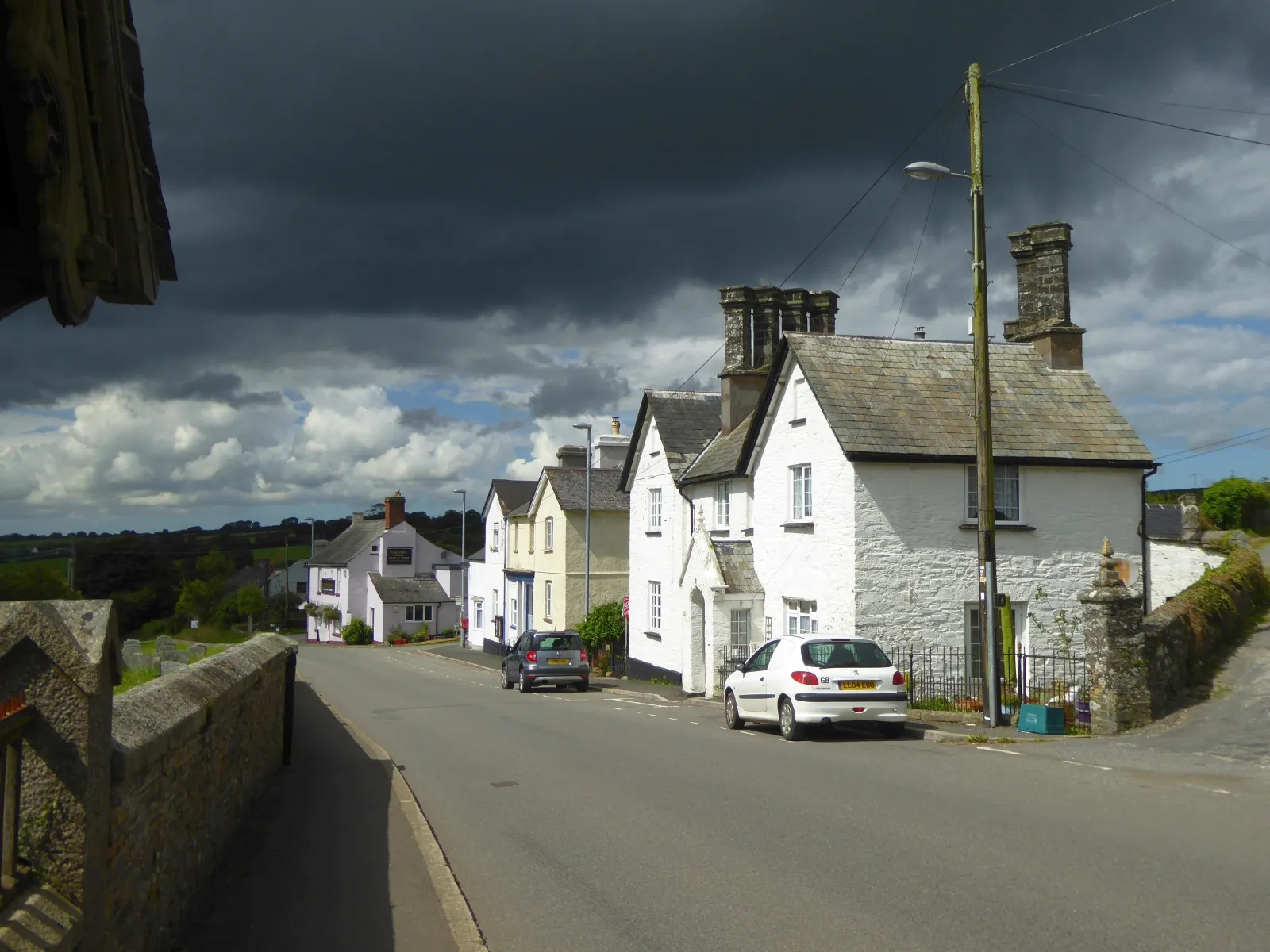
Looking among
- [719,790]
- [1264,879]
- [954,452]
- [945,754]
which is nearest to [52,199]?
[1264,879]

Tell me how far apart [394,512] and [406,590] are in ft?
24.7

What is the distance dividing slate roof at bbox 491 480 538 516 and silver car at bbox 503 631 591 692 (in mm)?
22470

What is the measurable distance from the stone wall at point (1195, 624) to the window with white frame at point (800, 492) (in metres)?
7.75

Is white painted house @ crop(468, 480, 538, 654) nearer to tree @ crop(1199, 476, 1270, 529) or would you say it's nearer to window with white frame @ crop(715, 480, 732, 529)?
window with white frame @ crop(715, 480, 732, 529)

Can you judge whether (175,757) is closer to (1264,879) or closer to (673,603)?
(1264,879)

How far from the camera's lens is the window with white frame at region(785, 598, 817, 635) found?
25.1 meters

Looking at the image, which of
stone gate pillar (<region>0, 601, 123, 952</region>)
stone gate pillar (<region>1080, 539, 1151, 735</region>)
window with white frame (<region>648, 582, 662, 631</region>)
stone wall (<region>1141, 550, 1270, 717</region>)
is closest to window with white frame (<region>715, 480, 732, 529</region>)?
window with white frame (<region>648, 582, 662, 631</region>)

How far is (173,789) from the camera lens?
5.95 metres

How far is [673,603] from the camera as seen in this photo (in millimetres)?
33281

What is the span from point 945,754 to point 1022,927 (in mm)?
8398

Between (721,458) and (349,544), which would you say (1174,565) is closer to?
(721,458)

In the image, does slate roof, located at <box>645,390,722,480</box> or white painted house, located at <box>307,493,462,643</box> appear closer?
slate roof, located at <box>645,390,722,480</box>

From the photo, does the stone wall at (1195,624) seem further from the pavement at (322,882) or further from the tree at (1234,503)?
the tree at (1234,503)

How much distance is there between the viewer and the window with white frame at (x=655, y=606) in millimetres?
35000
